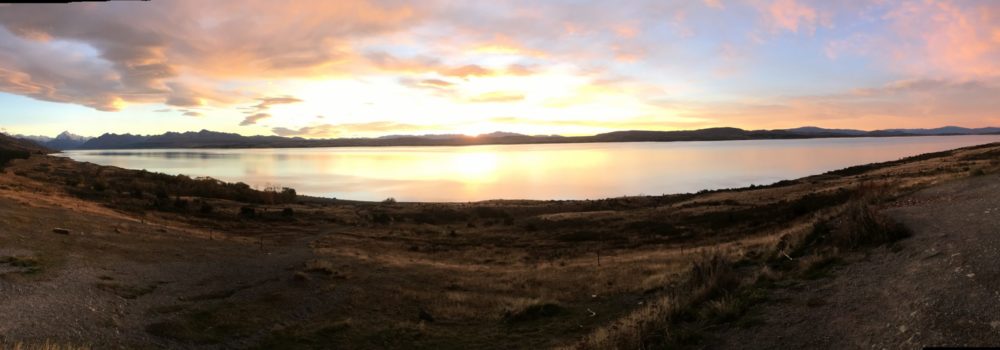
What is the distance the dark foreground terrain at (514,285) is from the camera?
25.8 ft

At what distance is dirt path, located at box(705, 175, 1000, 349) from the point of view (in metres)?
6.23

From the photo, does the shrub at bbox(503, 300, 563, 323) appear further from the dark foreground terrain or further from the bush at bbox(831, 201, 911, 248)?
the bush at bbox(831, 201, 911, 248)

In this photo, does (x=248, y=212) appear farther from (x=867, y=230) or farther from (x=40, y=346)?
(x=867, y=230)

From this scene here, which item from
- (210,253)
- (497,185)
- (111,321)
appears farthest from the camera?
(497,185)

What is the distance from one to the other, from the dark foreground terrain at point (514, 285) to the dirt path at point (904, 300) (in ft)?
0.11

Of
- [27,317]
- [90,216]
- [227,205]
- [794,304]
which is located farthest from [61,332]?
[227,205]

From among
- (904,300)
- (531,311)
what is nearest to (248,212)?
(531,311)

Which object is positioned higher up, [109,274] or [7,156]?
[7,156]

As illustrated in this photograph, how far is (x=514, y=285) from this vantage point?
19.2 m

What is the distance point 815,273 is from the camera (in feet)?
33.4

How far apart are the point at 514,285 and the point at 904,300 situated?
1318cm

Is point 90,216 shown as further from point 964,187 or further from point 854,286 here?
point 964,187

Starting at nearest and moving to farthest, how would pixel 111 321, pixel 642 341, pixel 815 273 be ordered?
pixel 642 341 → pixel 815 273 → pixel 111 321

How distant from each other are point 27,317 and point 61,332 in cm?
117
